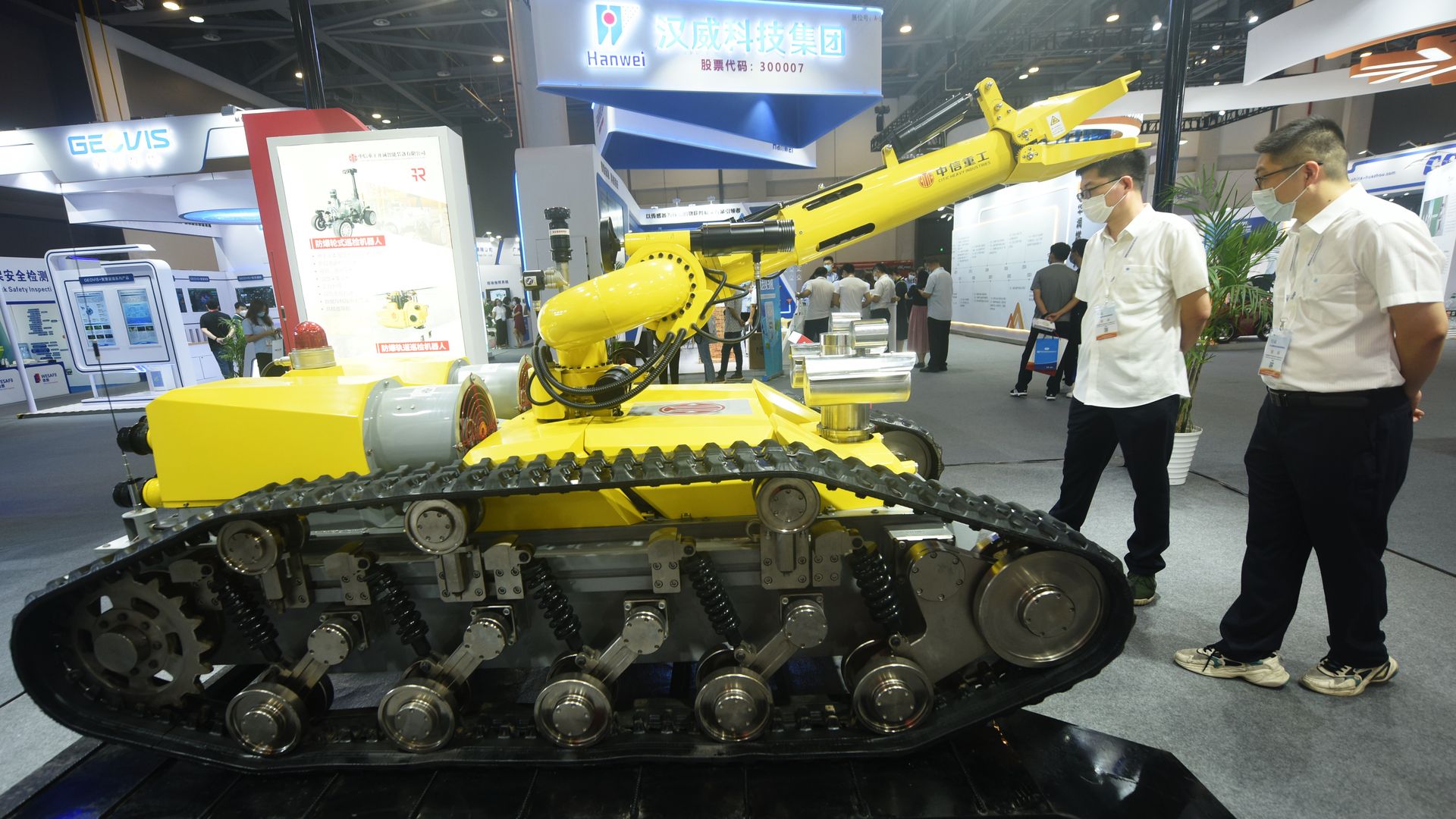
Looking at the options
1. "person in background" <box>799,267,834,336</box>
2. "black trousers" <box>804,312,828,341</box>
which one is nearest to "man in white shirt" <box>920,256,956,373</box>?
"person in background" <box>799,267,834,336</box>

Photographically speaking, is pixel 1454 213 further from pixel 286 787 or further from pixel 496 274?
pixel 496 274

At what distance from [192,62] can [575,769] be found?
1981 cm

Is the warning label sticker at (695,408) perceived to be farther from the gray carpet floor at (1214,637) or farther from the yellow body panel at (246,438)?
the gray carpet floor at (1214,637)

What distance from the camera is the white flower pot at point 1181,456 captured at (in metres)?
4.46

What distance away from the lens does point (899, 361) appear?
190cm

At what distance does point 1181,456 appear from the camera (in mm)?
4484

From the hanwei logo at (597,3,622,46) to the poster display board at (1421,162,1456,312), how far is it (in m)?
15.9

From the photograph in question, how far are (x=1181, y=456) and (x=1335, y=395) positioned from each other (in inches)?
109

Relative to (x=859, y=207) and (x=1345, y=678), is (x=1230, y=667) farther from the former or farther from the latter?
(x=859, y=207)

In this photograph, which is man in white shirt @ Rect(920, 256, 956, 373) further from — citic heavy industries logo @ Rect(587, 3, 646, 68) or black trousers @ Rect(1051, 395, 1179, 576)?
black trousers @ Rect(1051, 395, 1179, 576)

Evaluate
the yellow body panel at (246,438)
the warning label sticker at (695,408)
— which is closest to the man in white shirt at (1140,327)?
the warning label sticker at (695,408)

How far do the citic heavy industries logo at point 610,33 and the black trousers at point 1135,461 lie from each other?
5.11 metres

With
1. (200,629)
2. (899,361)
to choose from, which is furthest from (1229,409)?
(200,629)

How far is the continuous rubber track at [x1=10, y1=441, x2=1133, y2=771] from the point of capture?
5.37 feet
